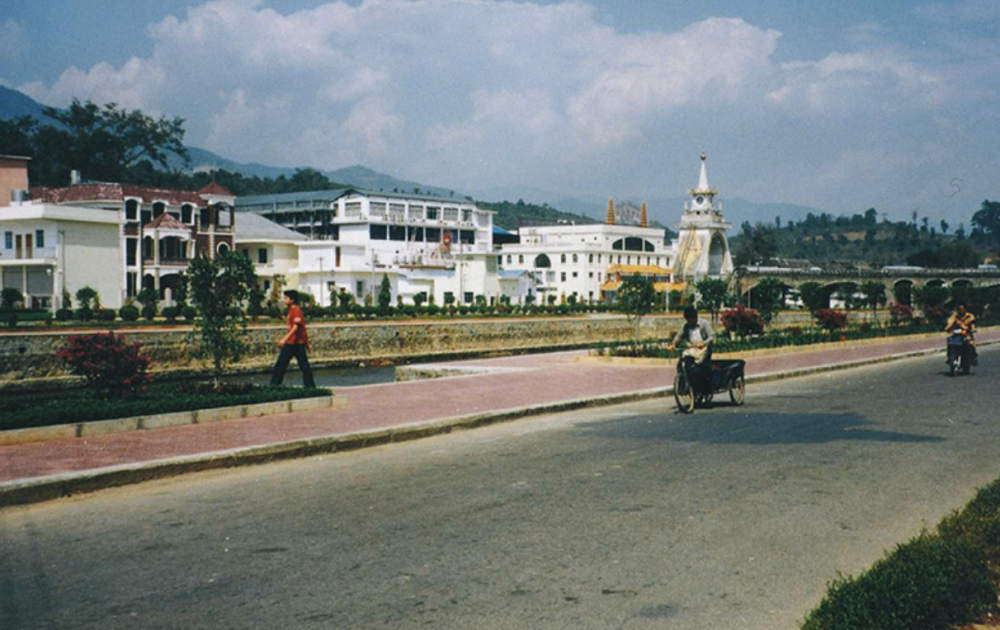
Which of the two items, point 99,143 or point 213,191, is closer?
point 213,191

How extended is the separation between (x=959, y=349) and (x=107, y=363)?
18493 millimetres

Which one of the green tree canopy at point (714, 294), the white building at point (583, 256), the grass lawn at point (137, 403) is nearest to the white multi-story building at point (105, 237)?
the green tree canopy at point (714, 294)

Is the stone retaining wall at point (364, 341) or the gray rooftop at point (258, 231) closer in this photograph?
the stone retaining wall at point (364, 341)

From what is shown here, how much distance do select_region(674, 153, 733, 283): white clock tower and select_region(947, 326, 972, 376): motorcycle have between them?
80986mm

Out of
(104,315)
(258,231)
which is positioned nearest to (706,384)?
(104,315)

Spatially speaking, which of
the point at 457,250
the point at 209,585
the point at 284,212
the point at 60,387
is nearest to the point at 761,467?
the point at 209,585

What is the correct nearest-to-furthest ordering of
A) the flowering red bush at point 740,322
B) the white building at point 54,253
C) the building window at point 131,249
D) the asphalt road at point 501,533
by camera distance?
the asphalt road at point 501,533, the flowering red bush at point 740,322, the white building at point 54,253, the building window at point 131,249

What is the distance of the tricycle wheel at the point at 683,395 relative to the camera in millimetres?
13945

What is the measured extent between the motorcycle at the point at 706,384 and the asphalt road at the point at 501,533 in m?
2.45

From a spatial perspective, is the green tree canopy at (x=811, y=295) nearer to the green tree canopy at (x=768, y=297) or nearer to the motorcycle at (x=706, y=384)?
the green tree canopy at (x=768, y=297)

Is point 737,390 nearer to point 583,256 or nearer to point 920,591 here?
point 920,591

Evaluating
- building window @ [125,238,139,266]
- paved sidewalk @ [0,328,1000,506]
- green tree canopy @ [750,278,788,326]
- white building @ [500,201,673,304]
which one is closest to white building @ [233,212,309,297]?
building window @ [125,238,139,266]

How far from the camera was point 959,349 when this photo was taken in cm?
2091

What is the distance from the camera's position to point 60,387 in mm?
26391
